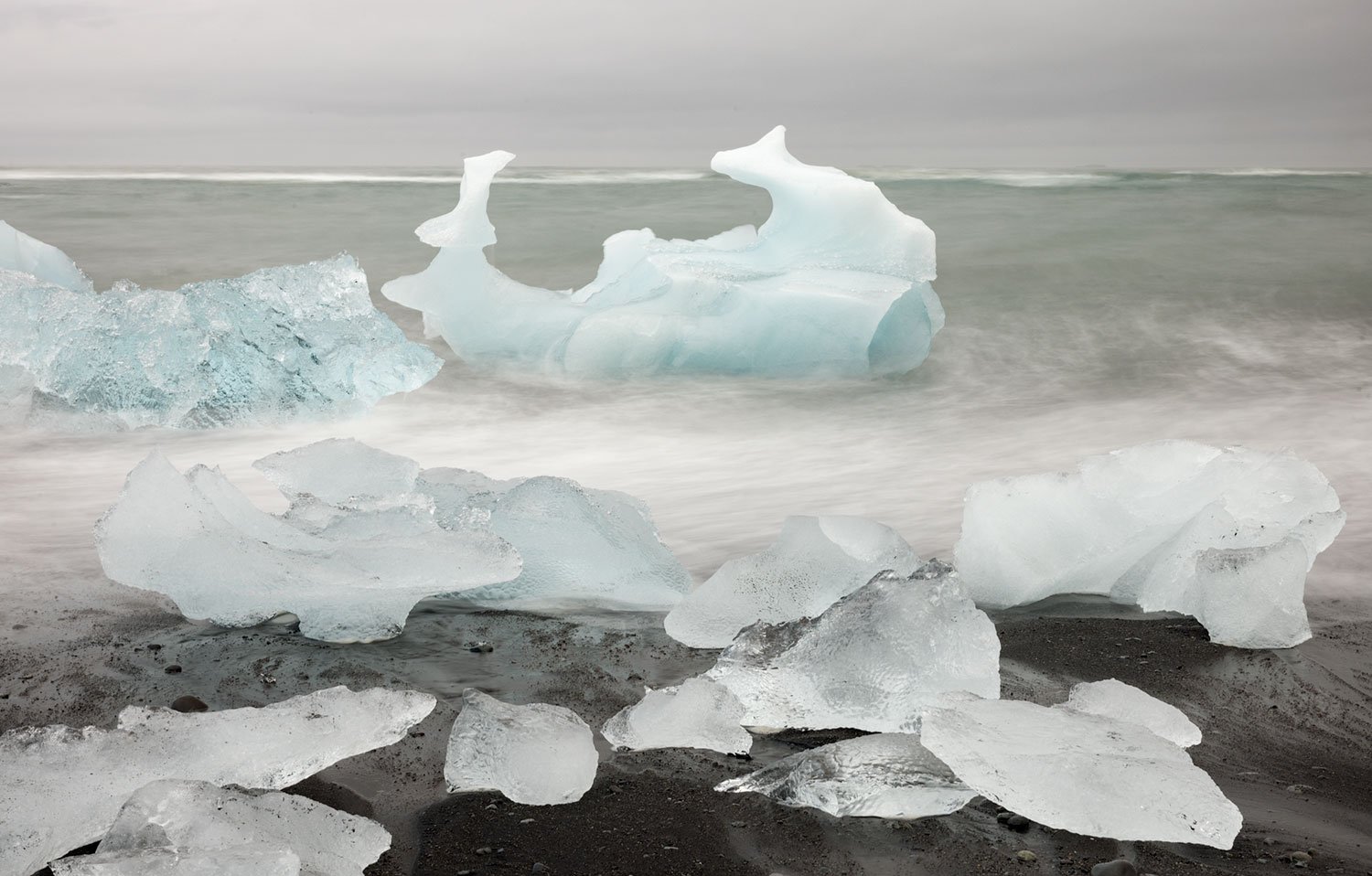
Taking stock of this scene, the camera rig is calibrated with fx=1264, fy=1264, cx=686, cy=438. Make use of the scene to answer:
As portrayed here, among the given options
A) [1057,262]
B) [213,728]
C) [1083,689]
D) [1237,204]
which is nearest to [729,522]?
[1083,689]

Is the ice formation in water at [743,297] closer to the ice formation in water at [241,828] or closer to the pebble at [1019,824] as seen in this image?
the pebble at [1019,824]

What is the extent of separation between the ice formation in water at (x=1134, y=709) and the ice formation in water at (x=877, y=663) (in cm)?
13

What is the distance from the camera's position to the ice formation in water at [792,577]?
92.5 inches

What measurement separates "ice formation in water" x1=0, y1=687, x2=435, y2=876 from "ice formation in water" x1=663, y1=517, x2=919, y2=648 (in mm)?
642

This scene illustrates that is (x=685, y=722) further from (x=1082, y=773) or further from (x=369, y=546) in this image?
(x=369, y=546)

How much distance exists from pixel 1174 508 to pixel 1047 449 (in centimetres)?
216

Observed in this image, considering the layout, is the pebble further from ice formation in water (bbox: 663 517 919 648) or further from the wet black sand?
ice formation in water (bbox: 663 517 919 648)

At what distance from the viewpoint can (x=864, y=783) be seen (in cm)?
163

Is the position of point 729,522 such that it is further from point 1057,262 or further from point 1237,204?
point 1237,204

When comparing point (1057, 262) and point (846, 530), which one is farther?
point (1057, 262)

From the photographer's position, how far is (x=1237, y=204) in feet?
34.4

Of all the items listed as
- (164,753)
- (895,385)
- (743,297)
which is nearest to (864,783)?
(164,753)

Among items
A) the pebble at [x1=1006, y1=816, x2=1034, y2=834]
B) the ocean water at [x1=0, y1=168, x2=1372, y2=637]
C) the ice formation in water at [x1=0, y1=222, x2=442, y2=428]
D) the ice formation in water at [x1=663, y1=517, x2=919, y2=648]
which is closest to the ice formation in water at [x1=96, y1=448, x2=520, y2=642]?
the ocean water at [x1=0, y1=168, x2=1372, y2=637]

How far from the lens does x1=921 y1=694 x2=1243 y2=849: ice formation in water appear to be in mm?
1518
